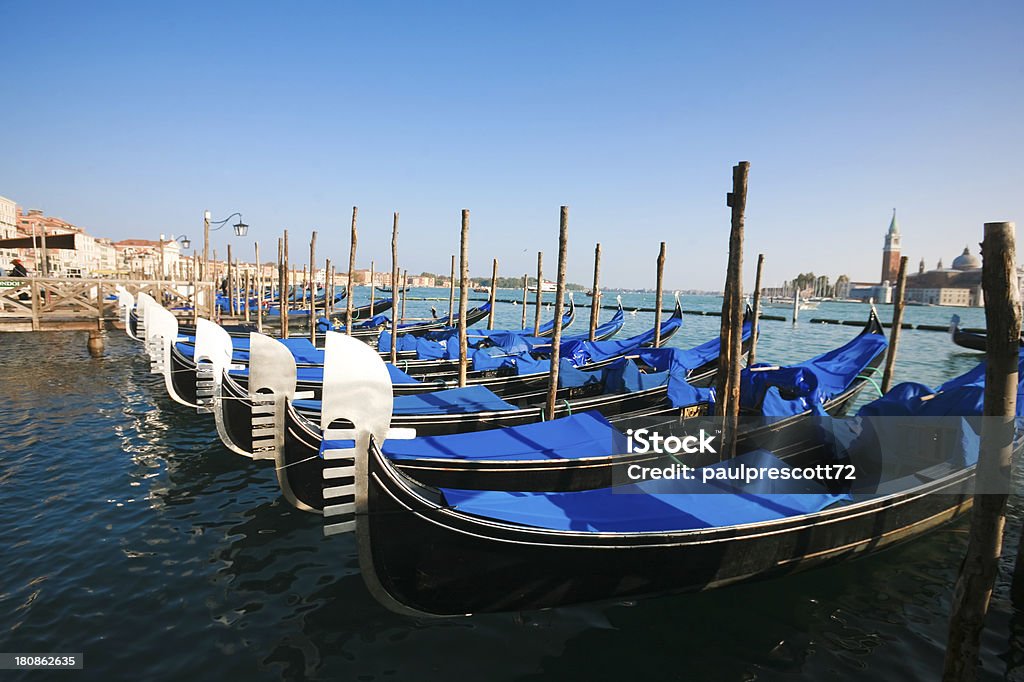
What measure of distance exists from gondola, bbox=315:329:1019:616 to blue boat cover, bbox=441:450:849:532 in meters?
0.01

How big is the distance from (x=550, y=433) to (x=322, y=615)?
2718 millimetres

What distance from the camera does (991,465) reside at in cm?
297

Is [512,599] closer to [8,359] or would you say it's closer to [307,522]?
[307,522]

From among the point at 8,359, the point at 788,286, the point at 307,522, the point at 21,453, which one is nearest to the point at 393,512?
the point at 307,522

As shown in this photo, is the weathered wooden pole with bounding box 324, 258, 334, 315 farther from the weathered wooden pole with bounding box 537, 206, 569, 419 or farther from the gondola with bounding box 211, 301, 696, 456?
the weathered wooden pole with bounding box 537, 206, 569, 419

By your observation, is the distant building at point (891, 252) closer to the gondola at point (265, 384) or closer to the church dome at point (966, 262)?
the church dome at point (966, 262)

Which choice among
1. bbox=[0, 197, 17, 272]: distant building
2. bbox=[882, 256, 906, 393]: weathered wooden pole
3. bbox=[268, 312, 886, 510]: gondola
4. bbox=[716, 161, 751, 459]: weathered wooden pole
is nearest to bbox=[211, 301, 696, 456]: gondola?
bbox=[268, 312, 886, 510]: gondola

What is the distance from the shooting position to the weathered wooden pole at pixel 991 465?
288 centimetres

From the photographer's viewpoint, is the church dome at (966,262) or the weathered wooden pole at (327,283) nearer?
the weathered wooden pole at (327,283)

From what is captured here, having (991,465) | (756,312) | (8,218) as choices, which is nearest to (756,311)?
(756,312)

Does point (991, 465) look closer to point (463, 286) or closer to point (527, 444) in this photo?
point (527, 444)

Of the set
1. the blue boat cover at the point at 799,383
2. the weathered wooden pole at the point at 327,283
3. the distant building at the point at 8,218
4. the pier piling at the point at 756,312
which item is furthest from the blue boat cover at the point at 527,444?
the distant building at the point at 8,218

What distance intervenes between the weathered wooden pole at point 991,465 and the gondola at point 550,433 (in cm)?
291

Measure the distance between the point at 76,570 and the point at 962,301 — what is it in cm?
10492
